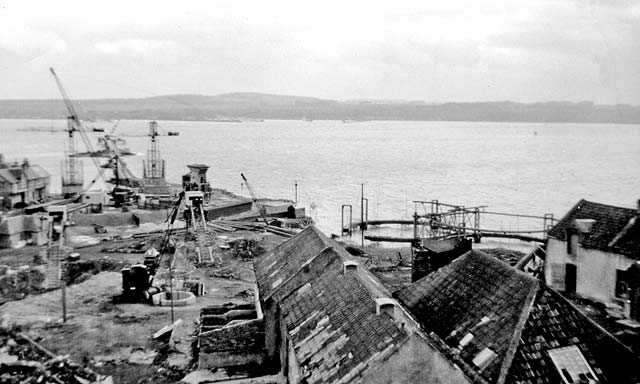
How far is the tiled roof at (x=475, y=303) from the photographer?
16.8 m

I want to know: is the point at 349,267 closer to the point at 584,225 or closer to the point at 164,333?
the point at 164,333

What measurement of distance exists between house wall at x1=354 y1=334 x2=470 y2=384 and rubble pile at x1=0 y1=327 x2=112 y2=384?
38.4 feet

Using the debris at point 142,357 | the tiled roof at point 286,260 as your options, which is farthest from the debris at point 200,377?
the tiled roof at point 286,260

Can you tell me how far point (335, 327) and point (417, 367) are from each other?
377 cm

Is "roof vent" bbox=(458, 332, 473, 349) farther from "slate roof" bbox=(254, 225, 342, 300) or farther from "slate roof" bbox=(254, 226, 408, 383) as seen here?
"slate roof" bbox=(254, 225, 342, 300)

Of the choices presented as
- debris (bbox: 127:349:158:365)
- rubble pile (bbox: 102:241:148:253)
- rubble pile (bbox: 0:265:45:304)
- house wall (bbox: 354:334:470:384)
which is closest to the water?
rubble pile (bbox: 102:241:148:253)

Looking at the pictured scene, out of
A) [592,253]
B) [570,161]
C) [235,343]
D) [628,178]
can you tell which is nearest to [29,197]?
[235,343]

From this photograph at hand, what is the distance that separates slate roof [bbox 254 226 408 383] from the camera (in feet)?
50.5

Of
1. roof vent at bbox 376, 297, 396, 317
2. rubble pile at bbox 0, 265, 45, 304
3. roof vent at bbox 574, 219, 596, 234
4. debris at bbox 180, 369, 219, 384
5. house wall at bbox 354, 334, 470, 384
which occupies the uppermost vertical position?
roof vent at bbox 574, 219, 596, 234

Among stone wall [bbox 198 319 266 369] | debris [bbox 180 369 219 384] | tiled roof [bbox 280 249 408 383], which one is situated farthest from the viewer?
stone wall [bbox 198 319 266 369]

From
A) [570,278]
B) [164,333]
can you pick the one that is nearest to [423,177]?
[570,278]

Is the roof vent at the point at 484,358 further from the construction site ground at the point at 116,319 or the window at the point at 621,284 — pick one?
the window at the point at 621,284

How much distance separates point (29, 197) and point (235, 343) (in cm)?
4877

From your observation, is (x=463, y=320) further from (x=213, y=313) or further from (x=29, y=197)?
(x=29, y=197)
